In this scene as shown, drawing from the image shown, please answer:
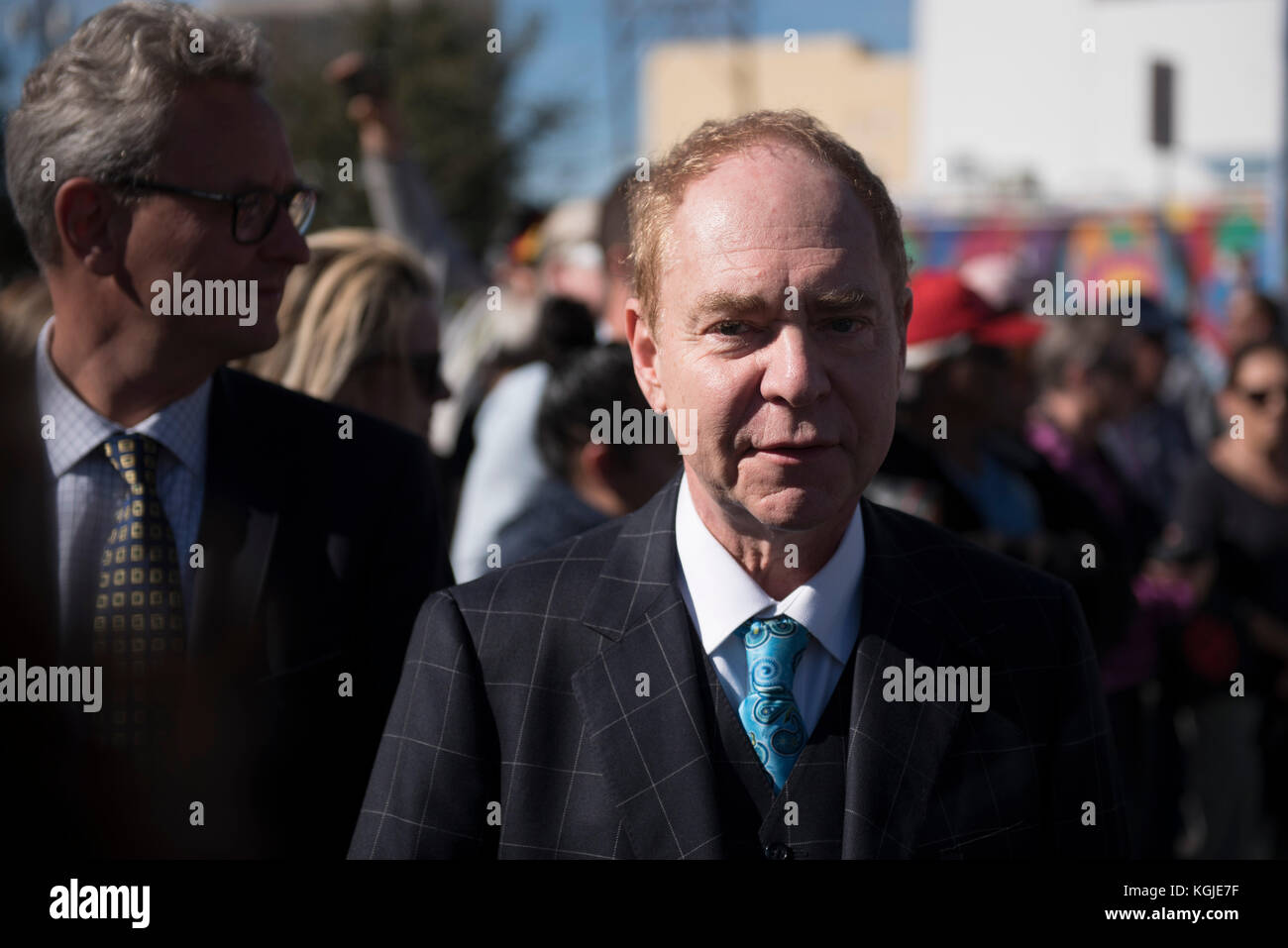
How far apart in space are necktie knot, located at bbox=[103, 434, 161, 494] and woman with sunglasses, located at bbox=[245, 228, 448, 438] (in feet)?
2.82

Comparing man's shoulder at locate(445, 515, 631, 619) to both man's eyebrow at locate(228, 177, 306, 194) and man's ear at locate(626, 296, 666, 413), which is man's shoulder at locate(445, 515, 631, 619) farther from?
man's eyebrow at locate(228, 177, 306, 194)

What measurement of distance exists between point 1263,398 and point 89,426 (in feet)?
16.2

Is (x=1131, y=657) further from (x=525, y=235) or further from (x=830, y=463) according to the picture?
(x=525, y=235)

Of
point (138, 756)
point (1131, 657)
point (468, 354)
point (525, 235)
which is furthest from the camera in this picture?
point (525, 235)

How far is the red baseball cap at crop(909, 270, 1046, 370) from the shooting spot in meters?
4.72

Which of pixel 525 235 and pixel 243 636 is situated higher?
pixel 525 235

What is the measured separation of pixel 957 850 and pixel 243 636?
121 cm

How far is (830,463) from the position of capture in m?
1.97

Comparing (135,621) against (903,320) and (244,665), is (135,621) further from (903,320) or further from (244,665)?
(903,320)

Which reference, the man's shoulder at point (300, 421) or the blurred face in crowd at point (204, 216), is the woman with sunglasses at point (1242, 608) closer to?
the man's shoulder at point (300, 421)

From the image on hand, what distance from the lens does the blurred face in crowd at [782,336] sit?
1.93 m

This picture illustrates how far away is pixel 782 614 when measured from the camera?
2066 mm
